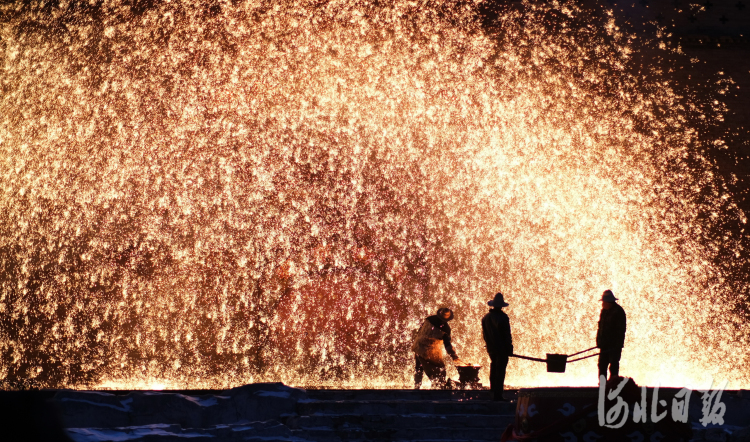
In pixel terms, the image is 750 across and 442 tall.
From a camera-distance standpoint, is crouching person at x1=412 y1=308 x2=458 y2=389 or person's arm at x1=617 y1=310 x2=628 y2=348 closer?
person's arm at x1=617 y1=310 x2=628 y2=348

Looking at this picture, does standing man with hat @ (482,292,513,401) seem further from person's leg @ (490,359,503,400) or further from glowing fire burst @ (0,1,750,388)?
glowing fire burst @ (0,1,750,388)

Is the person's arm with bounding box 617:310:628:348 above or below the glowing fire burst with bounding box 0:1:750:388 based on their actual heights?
below

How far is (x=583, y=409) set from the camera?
3.92m

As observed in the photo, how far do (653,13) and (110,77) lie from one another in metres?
8.74

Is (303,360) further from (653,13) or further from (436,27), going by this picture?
(653,13)

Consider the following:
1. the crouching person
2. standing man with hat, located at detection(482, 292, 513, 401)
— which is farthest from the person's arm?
the crouching person

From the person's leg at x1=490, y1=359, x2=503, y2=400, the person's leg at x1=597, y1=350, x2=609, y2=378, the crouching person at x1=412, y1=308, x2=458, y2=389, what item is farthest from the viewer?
the crouching person at x1=412, y1=308, x2=458, y2=389

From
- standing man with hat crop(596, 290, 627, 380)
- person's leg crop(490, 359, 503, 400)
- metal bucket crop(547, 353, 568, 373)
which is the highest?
standing man with hat crop(596, 290, 627, 380)

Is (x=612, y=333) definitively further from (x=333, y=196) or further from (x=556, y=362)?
(x=333, y=196)

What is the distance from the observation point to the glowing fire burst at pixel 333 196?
11148 millimetres

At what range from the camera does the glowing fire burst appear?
36.6 feet

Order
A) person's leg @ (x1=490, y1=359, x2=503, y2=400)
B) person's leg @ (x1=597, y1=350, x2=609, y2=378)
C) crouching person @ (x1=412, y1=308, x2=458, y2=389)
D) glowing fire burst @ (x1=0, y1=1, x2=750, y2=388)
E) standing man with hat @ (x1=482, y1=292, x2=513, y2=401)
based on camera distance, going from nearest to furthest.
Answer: person's leg @ (x1=490, y1=359, x2=503, y2=400) < standing man with hat @ (x1=482, y1=292, x2=513, y2=401) < person's leg @ (x1=597, y1=350, x2=609, y2=378) < crouching person @ (x1=412, y1=308, x2=458, y2=389) < glowing fire burst @ (x1=0, y1=1, x2=750, y2=388)

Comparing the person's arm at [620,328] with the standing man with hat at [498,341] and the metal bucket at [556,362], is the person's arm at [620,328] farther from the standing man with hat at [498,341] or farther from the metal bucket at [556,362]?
the standing man with hat at [498,341]

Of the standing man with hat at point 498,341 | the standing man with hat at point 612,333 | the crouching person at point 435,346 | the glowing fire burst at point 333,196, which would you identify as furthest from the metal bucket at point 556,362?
the glowing fire burst at point 333,196
